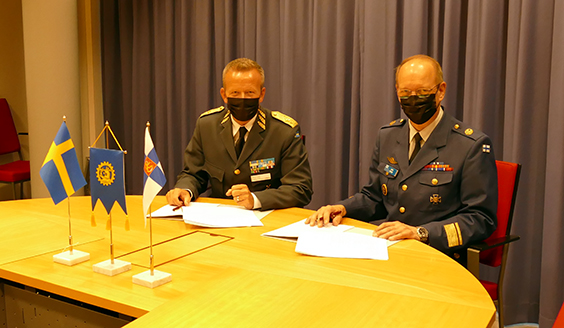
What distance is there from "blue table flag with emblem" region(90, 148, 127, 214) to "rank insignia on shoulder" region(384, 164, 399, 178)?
119 centimetres

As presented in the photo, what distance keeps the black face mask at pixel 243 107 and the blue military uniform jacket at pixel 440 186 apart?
0.63 metres

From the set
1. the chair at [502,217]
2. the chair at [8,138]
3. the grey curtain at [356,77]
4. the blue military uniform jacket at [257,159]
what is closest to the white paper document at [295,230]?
the blue military uniform jacket at [257,159]

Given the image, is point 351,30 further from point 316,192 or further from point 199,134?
point 199,134

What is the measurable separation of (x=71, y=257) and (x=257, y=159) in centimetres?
114

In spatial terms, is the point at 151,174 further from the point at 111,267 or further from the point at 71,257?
the point at 71,257

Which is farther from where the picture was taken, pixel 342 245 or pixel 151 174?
pixel 342 245

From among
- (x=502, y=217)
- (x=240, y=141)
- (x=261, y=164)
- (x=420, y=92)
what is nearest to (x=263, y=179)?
(x=261, y=164)

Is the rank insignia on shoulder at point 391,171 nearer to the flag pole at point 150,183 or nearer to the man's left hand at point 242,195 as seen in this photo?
the man's left hand at point 242,195

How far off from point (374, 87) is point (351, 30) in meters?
0.50

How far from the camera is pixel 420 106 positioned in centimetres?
199

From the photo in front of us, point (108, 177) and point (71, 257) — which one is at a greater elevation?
point (108, 177)

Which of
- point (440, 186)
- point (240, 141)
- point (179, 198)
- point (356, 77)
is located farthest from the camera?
point (356, 77)

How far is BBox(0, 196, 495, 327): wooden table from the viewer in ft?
3.54

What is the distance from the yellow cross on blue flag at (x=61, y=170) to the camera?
1.55 meters
